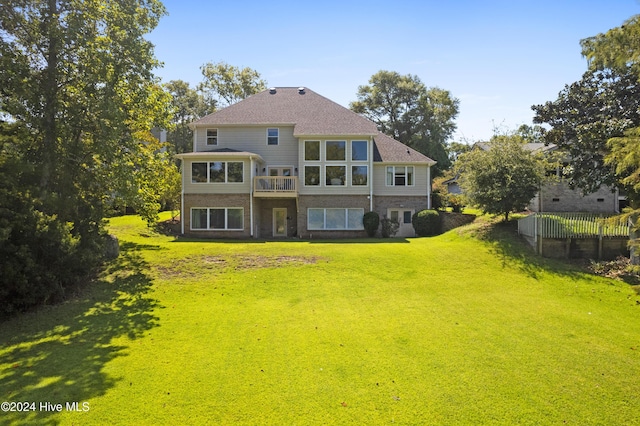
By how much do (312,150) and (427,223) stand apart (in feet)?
29.2

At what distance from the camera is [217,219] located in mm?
24562

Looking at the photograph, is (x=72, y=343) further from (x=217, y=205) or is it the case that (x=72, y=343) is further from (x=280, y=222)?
(x=280, y=222)

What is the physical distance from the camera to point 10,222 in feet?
31.8

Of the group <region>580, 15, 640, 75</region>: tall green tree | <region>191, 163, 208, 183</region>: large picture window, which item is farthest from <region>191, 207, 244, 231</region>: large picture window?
<region>580, 15, 640, 75</region>: tall green tree

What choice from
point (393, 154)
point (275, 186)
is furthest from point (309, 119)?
point (393, 154)

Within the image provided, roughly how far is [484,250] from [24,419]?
17505 mm

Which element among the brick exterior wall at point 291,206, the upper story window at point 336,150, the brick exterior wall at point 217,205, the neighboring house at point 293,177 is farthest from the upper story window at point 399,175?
the brick exterior wall at point 217,205

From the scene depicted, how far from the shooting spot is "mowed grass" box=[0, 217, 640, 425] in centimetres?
574

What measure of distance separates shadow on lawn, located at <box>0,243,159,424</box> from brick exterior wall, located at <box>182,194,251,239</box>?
10.3m

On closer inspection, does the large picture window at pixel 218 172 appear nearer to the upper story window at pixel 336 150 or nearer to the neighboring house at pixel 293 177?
the neighboring house at pixel 293 177

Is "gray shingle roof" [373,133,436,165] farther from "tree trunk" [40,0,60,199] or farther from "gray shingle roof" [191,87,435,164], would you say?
"tree trunk" [40,0,60,199]

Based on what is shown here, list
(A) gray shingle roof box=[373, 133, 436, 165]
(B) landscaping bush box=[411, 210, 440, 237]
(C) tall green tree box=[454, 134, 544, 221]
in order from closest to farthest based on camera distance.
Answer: (C) tall green tree box=[454, 134, 544, 221], (B) landscaping bush box=[411, 210, 440, 237], (A) gray shingle roof box=[373, 133, 436, 165]

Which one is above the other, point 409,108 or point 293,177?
point 409,108

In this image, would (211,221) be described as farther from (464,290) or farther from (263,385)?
(263,385)
